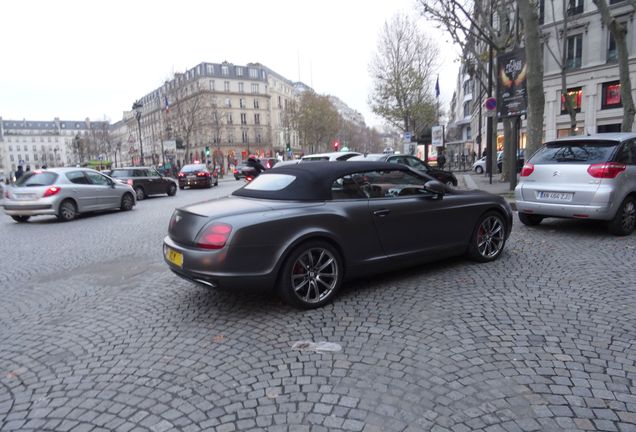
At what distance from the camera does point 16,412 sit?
2758mm

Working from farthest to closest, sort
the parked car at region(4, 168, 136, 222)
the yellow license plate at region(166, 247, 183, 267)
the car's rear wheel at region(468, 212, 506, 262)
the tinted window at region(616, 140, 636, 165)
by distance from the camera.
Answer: the parked car at region(4, 168, 136, 222) → the tinted window at region(616, 140, 636, 165) → the car's rear wheel at region(468, 212, 506, 262) → the yellow license plate at region(166, 247, 183, 267)

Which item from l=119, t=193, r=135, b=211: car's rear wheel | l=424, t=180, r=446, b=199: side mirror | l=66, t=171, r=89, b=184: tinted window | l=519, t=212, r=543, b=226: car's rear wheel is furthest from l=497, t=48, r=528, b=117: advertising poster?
l=66, t=171, r=89, b=184: tinted window

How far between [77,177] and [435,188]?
11868 millimetres

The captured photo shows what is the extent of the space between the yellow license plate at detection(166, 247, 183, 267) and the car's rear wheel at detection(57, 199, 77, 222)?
9.66 metres

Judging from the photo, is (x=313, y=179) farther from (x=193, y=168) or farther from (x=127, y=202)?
(x=193, y=168)

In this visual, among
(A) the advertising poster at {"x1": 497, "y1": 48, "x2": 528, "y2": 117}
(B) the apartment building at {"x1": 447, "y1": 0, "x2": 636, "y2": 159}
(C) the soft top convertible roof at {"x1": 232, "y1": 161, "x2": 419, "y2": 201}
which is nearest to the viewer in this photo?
(C) the soft top convertible roof at {"x1": 232, "y1": 161, "x2": 419, "y2": 201}

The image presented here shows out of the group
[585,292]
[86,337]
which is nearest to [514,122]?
[585,292]

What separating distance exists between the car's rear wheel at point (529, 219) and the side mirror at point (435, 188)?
158 inches

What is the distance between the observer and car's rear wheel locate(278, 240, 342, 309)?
425cm

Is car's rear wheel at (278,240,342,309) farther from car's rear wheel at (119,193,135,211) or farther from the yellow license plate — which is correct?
car's rear wheel at (119,193,135,211)

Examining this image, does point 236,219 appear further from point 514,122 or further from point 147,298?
point 514,122

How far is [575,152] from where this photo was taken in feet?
25.0

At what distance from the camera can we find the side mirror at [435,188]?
527 cm

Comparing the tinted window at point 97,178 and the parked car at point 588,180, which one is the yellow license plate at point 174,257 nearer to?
the parked car at point 588,180
